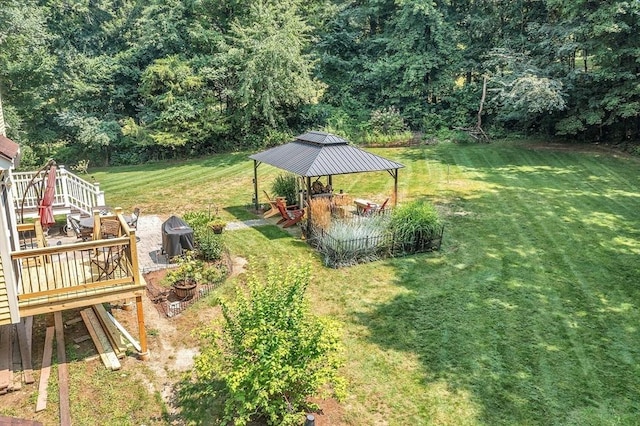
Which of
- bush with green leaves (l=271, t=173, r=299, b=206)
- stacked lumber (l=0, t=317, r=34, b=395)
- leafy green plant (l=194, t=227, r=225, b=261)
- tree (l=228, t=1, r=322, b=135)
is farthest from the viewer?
tree (l=228, t=1, r=322, b=135)

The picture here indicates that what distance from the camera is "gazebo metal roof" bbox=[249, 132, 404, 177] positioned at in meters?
11.8

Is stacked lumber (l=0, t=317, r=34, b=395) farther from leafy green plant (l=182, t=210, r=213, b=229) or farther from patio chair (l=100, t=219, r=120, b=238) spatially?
leafy green plant (l=182, t=210, r=213, b=229)

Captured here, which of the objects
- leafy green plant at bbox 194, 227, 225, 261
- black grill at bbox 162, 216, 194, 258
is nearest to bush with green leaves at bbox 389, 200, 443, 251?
leafy green plant at bbox 194, 227, 225, 261

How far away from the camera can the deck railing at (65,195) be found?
11984mm

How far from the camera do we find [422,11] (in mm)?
26203

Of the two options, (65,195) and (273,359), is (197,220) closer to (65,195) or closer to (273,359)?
(65,195)

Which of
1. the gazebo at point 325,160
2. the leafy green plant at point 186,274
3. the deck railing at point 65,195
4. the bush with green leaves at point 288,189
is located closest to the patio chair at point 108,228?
the leafy green plant at point 186,274

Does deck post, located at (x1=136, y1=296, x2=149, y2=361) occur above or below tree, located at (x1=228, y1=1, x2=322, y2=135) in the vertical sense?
below

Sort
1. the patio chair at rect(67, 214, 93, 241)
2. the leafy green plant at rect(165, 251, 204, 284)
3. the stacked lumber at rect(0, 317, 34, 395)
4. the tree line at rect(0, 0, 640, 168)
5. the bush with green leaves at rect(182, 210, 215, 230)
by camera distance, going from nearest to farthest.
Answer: the stacked lumber at rect(0, 317, 34, 395)
the leafy green plant at rect(165, 251, 204, 284)
the patio chair at rect(67, 214, 93, 241)
the bush with green leaves at rect(182, 210, 215, 230)
the tree line at rect(0, 0, 640, 168)

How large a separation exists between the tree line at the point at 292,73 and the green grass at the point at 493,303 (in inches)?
277

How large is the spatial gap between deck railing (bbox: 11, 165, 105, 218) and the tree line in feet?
35.1

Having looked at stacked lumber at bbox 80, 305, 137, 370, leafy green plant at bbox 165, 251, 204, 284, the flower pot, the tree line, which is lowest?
stacked lumber at bbox 80, 305, 137, 370

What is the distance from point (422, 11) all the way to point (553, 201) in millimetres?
15836

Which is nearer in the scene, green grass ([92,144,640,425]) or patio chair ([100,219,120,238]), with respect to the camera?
green grass ([92,144,640,425])
